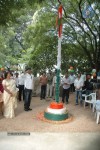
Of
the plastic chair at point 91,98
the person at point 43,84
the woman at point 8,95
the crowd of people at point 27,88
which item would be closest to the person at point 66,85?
the crowd of people at point 27,88

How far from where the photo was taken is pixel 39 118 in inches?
385

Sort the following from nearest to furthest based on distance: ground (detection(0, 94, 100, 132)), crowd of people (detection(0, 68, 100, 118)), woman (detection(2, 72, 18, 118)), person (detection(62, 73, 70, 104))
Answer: ground (detection(0, 94, 100, 132)) < woman (detection(2, 72, 18, 118)) < crowd of people (detection(0, 68, 100, 118)) < person (detection(62, 73, 70, 104))

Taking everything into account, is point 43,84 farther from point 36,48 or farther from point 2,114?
point 36,48

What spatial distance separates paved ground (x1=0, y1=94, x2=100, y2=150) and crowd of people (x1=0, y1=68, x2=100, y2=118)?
1.77 ft

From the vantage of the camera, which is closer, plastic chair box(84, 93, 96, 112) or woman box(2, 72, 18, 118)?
woman box(2, 72, 18, 118)

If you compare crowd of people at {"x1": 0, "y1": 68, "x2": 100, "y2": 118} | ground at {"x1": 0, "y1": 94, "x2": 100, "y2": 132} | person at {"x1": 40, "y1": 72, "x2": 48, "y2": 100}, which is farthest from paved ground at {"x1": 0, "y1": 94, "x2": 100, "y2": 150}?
person at {"x1": 40, "y1": 72, "x2": 48, "y2": 100}

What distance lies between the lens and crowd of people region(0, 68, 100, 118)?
32.2 ft

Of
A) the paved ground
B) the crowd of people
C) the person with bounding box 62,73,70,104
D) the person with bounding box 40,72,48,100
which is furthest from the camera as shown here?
the person with bounding box 40,72,48,100

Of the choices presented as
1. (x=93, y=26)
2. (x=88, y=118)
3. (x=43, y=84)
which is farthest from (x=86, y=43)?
(x=88, y=118)

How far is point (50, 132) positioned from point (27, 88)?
3707 millimetres

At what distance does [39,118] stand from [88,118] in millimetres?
1990

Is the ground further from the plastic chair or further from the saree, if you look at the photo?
the plastic chair

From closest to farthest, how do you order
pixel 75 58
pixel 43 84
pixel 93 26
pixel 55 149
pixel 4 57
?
pixel 55 149 < pixel 43 84 < pixel 93 26 < pixel 75 58 < pixel 4 57

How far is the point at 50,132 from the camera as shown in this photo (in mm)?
7582
